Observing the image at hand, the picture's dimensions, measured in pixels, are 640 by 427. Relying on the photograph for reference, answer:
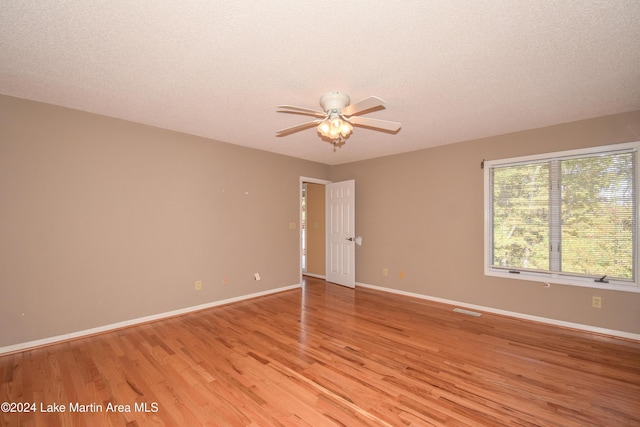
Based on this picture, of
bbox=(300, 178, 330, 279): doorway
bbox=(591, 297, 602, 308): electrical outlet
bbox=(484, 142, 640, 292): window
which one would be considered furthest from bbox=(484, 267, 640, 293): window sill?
bbox=(300, 178, 330, 279): doorway

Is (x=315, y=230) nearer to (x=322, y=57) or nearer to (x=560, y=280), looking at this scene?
(x=560, y=280)

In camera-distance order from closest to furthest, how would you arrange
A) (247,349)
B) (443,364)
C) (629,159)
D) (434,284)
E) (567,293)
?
(443,364) < (247,349) < (629,159) < (567,293) < (434,284)

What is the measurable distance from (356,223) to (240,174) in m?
2.54

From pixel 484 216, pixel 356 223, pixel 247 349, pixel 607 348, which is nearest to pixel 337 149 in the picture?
pixel 356 223

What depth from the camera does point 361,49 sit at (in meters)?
1.97

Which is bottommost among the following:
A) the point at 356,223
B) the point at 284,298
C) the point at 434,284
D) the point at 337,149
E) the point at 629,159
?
the point at 284,298

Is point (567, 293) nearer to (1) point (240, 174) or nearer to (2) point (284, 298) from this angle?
(2) point (284, 298)

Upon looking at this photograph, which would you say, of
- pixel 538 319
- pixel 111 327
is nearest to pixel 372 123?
pixel 538 319

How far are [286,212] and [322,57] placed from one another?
3.48m

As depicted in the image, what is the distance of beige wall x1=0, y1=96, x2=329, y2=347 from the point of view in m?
2.78

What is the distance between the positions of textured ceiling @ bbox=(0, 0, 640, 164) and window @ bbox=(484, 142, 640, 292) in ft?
2.15

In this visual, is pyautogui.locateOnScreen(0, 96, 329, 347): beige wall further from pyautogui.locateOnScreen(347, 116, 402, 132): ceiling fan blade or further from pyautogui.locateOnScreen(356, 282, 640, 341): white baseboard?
pyautogui.locateOnScreen(356, 282, 640, 341): white baseboard

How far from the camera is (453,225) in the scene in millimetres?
4398

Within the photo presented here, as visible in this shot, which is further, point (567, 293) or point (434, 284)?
point (434, 284)
